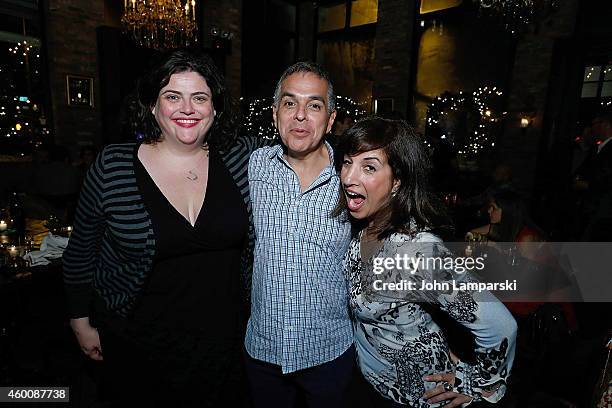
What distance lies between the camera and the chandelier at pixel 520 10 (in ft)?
14.1

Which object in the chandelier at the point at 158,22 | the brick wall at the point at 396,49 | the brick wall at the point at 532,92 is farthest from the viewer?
the brick wall at the point at 396,49

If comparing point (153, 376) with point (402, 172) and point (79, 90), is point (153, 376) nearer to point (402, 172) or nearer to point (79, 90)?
point (402, 172)

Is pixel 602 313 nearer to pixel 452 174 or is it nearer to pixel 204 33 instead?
pixel 452 174

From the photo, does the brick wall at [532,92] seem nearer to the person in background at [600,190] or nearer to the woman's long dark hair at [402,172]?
the person in background at [600,190]

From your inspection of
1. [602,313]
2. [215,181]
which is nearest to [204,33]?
[215,181]

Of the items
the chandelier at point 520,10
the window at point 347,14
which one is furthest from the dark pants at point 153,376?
the window at point 347,14

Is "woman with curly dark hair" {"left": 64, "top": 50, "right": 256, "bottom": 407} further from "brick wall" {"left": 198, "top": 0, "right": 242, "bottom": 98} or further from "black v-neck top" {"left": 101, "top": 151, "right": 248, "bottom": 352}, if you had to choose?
"brick wall" {"left": 198, "top": 0, "right": 242, "bottom": 98}

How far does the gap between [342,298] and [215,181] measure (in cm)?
72

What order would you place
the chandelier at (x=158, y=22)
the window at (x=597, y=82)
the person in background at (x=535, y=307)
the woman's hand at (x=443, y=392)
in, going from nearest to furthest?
the woman's hand at (x=443, y=392)
the person in background at (x=535, y=307)
the chandelier at (x=158, y=22)
the window at (x=597, y=82)

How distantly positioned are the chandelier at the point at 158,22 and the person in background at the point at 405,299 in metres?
4.87

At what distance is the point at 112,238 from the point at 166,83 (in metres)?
0.66

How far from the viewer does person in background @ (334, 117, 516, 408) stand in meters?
1.20

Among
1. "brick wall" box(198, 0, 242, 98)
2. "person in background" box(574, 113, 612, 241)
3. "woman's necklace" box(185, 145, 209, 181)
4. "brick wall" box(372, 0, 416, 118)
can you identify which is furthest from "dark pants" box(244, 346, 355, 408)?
"brick wall" box(198, 0, 242, 98)

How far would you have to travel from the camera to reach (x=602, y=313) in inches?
110
